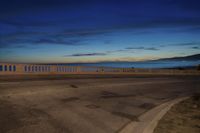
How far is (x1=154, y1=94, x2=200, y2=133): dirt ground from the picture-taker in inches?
279

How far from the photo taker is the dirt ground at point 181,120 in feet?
23.2

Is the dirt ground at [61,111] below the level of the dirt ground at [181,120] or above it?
above

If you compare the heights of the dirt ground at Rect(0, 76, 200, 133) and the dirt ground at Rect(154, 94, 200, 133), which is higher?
the dirt ground at Rect(0, 76, 200, 133)

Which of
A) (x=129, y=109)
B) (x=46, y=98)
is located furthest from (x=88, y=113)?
(x=46, y=98)

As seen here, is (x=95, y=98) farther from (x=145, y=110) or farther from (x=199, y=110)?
(x=199, y=110)

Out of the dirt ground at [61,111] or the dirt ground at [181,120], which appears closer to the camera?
the dirt ground at [61,111]

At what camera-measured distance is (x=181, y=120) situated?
8.30 metres

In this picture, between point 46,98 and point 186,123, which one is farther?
point 46,98

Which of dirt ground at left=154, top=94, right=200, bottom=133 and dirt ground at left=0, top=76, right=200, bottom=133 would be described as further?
dirt ground at left=154, top=94, right=200, bottom=133

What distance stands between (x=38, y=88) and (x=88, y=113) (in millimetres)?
4835

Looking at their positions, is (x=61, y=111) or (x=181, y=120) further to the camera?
(x=61, y=111)

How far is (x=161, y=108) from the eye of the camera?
10.6m

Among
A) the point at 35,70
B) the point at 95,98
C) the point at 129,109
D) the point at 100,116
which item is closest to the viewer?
the point at 100,116

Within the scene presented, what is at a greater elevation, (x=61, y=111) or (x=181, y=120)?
(x=61, y=111)
